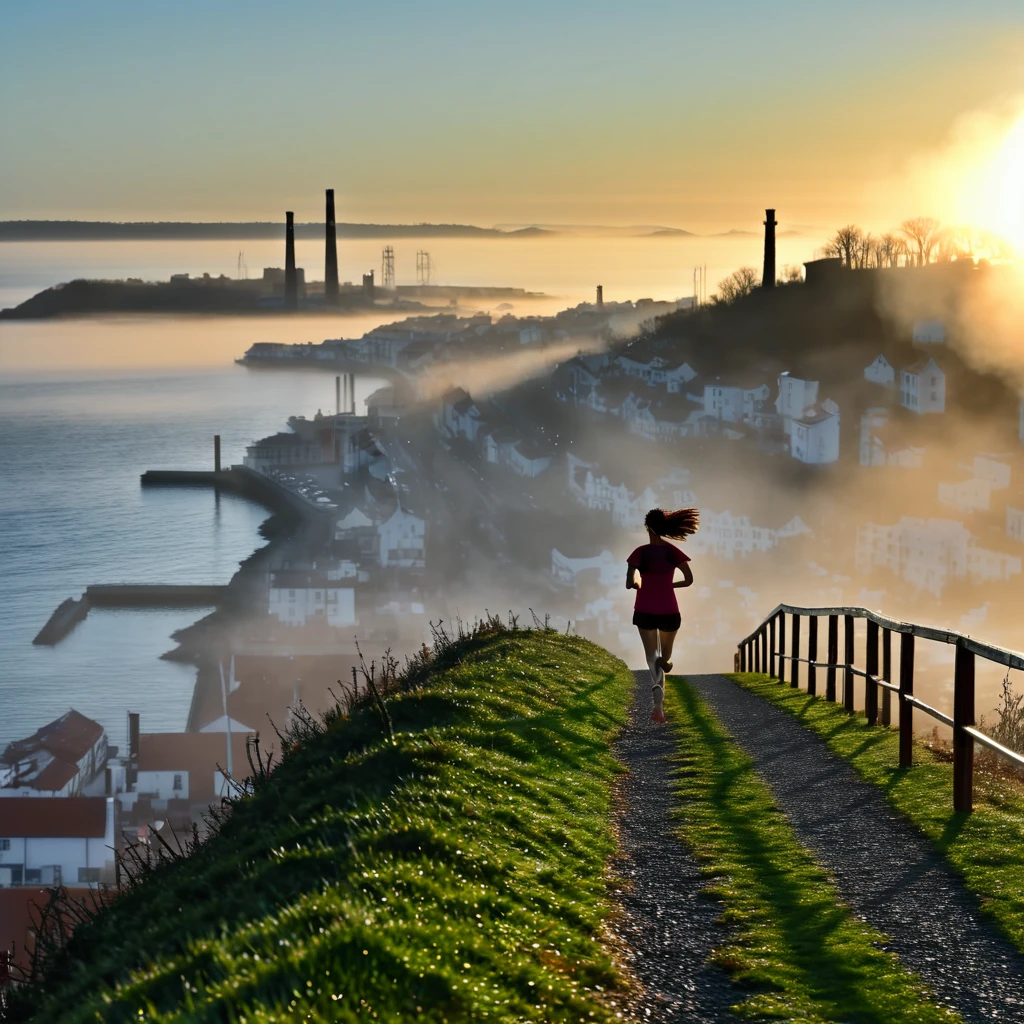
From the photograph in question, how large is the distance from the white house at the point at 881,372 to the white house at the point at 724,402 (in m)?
14.2

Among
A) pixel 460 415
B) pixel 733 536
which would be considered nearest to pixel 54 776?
pixel 733 536

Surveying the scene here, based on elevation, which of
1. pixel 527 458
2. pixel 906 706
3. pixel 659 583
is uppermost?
pixel 659 583

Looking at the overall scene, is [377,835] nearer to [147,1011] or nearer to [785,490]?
[147,1011]

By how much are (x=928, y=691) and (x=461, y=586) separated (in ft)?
164

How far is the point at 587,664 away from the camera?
1555 cm

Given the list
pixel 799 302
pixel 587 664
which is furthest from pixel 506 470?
pixel 587 664

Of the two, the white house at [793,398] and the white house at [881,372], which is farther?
the white house at [881,372]

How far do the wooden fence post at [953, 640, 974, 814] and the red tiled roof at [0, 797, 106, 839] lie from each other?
3424cm

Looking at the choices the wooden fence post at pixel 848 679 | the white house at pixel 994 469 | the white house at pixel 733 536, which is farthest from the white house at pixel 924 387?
the wooden fence post at pixel 848 679

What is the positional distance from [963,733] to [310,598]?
95.4 m

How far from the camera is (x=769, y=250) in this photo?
131 meters

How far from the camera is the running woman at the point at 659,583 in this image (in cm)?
1122

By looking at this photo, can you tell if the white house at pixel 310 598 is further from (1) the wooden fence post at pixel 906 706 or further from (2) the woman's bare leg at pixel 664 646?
(1) the wooden fence post at pixel 906 706

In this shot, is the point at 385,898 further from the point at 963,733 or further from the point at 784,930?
the point at 963,733
